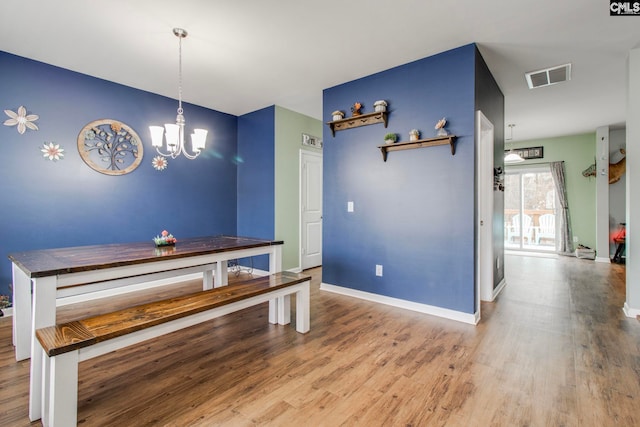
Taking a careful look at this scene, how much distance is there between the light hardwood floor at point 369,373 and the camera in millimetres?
1602

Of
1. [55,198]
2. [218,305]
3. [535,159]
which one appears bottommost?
[218,305]

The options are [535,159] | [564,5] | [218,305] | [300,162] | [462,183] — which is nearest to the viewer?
[218,305]

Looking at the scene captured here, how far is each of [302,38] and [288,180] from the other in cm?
239

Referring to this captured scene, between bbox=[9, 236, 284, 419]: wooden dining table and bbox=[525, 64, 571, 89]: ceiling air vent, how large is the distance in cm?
350

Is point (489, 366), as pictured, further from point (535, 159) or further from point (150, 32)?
point (535, 159)

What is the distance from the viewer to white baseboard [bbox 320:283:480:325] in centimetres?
287

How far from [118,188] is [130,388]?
275 cm

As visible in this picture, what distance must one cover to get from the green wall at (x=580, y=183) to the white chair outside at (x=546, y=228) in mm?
412

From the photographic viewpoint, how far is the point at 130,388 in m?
1.84

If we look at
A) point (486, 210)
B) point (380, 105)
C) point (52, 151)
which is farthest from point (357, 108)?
point (52, 151)

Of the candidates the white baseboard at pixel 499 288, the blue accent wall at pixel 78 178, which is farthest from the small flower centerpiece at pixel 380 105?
the blue accent wall at pixel 78 178

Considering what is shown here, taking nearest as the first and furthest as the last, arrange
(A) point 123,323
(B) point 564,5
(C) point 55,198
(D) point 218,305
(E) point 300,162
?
(A) point 123,323, (D) point 218,305, (B) point 564,5, (C) point 55,198, (E) point 300,162

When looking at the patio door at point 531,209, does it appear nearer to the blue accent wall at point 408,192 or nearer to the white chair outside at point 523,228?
the white chair outside at point 523,228

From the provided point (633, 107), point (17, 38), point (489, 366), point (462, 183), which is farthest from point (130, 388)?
point (633, 107)
